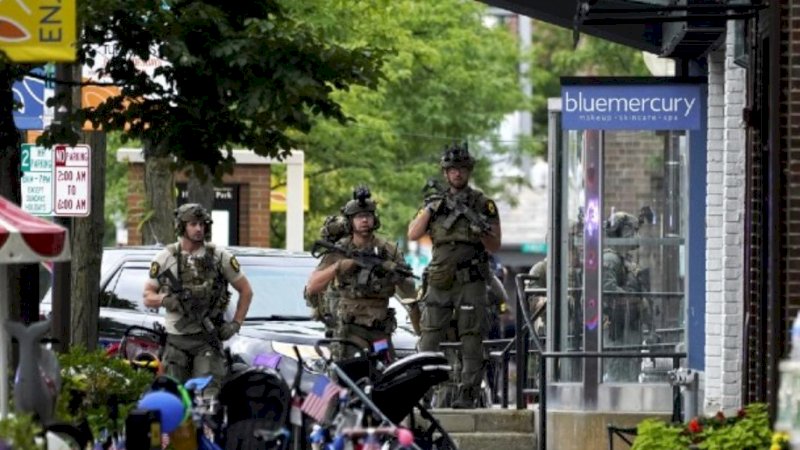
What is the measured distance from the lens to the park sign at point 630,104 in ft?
53.9

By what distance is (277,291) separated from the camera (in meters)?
20.4

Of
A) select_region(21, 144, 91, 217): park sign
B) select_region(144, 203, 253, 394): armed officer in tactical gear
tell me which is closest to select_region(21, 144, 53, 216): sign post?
select_region(21, 144, 91, 217): park sign

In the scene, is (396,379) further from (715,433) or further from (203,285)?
(203,285)

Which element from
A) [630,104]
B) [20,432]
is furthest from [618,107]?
[20,432]

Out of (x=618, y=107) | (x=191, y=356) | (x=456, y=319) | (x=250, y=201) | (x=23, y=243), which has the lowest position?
(x=191, y=356)

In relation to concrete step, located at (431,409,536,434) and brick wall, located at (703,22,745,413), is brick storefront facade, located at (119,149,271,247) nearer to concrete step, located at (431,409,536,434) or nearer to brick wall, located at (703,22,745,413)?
concrete step, located at (431,409,536,434)

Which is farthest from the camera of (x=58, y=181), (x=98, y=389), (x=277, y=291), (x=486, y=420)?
(x=58, y=181)

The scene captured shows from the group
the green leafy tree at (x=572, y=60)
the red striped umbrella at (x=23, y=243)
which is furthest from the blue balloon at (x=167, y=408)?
the green leafy tree at (x=572, y=60)

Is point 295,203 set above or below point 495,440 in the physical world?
above

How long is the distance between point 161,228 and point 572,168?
37.3 feet

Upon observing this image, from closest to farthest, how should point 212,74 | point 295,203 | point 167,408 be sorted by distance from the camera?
point 167,408 → point 212,74 → point 295,203

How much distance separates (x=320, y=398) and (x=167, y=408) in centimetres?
93

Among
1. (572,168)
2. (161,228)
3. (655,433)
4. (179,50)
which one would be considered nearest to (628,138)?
(572,168)

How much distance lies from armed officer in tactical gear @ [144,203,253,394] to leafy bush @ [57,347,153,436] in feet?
7.28
